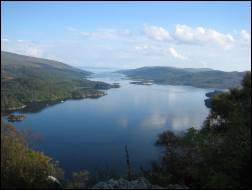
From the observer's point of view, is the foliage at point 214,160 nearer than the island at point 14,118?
Yes

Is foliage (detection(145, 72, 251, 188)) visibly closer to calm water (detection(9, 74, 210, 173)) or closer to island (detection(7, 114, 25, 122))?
calm water (detection(9, 74, 210, 173))

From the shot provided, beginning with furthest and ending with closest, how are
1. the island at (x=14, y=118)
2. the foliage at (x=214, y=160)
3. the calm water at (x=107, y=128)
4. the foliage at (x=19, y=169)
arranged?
the island at (x=14, y=118) < the calm water at (x=107, y=128) < the foliage at (x=19, y=169) < the foliage at (x=214, y=160)

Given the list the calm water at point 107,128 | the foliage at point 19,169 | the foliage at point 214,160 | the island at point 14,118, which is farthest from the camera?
the island at point 14,118

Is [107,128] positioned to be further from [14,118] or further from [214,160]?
[214,160]

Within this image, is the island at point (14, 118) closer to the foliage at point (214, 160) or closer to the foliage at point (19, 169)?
the foliage at point (19, 169)

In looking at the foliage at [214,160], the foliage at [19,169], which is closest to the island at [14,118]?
the foliage at [19,169]

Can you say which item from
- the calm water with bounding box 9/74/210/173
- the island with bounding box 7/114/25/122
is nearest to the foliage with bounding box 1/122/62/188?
the calm water with bounding box 9/74/210/173

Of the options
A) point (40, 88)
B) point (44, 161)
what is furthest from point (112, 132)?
point (40, 88)

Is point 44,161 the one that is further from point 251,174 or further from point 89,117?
point 89,117
